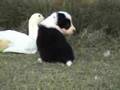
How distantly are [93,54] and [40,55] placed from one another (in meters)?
0.94

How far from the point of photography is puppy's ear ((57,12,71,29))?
8.52 meters

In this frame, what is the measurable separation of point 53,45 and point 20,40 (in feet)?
3.69

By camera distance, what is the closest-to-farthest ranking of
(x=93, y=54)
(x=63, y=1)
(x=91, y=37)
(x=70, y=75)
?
1. (x=70, y=75)
2. (x=93, y=54)
3. (x=91, y=37)
4. (x=63, y=1)

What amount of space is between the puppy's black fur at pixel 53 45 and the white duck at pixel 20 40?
0.83m

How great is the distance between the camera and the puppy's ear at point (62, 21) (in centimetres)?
852

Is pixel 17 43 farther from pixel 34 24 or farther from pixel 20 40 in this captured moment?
pixel 34 24

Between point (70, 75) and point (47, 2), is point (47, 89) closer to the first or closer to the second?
point (70, 75)

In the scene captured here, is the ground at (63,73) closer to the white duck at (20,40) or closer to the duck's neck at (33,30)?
the white duck at (20,40)

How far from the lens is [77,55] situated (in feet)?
29.6

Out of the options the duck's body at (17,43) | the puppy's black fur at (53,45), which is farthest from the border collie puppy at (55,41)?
the duck's body at (17,43)

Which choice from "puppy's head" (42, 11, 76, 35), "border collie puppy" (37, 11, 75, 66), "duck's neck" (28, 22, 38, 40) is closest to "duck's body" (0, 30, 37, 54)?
"duck's neck" (28, 22, 38, 40)

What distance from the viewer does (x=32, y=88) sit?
7500 millimetres

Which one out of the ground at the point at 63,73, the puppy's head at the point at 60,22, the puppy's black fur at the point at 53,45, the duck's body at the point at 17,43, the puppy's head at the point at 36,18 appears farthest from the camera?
the puppy's head at the point at 36,18

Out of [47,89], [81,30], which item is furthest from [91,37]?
[47,89]
